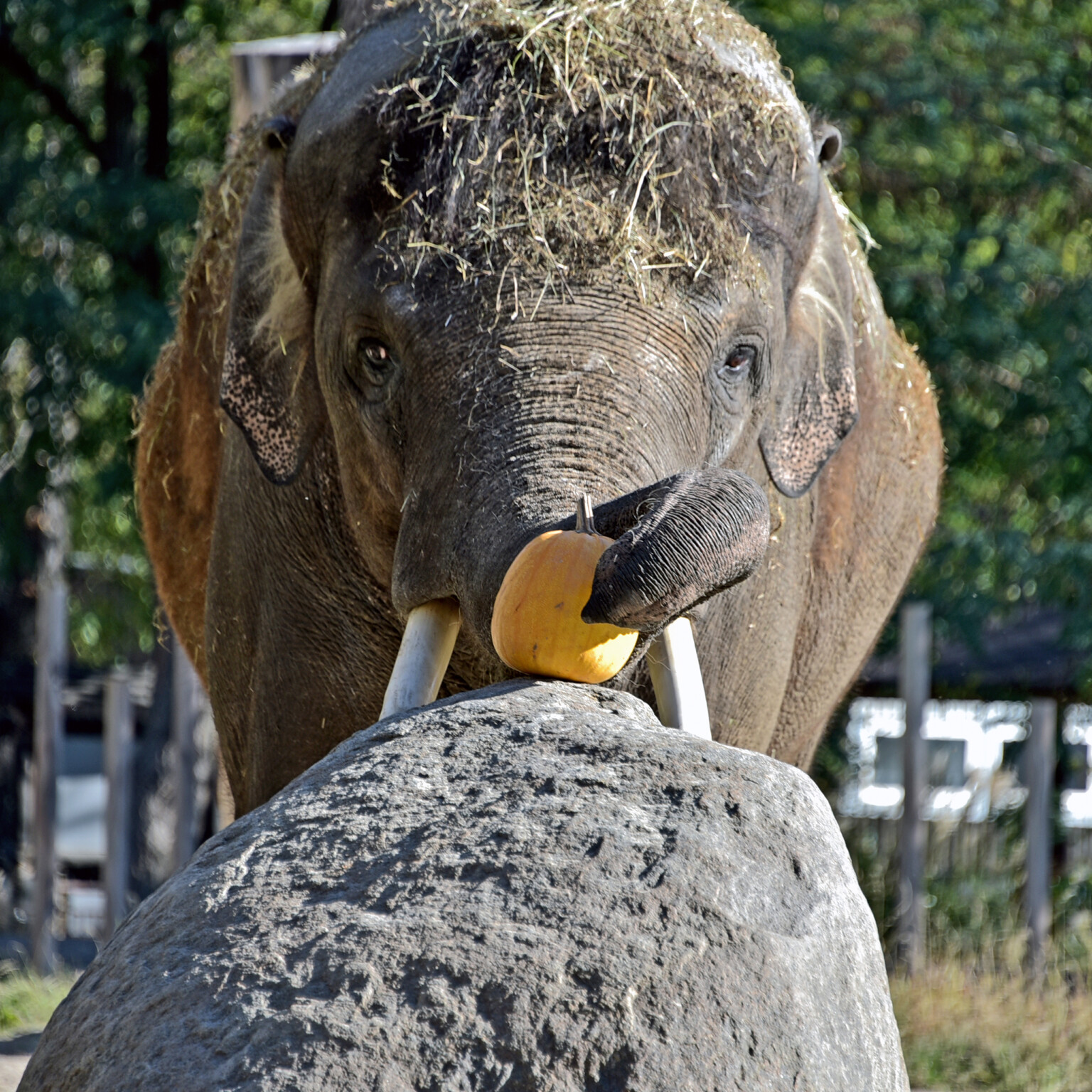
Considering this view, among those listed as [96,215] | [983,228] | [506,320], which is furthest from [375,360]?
[96,215]

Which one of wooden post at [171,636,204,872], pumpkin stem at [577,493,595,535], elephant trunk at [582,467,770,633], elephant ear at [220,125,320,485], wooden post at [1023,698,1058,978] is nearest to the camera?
elephant trunk at [582,467,770,633]

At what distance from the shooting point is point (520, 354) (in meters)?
2.90

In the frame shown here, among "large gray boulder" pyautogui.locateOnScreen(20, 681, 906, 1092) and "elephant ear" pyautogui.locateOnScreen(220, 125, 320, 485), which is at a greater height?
"elephant ear" pyautogui.locateOnScreen(220, 125, 320, 485)

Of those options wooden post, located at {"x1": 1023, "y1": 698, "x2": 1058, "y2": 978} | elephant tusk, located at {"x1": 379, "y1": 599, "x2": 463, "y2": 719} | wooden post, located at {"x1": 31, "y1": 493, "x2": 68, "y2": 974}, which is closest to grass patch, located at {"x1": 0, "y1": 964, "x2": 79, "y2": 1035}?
wooden post, located at {"x1": 31, "y1": 493, "x2": 68, "y2": 974}

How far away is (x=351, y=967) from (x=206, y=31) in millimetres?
10998

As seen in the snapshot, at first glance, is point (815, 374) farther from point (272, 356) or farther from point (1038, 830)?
point (1038, 830)

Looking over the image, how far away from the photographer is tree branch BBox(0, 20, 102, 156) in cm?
1112

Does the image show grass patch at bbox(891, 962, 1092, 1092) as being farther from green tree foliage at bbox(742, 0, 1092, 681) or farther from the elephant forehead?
the elephant forehead

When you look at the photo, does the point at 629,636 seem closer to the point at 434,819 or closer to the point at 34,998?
the point at 434,819

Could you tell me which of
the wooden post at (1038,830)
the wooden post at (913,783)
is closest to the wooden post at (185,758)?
the wooden post at (913,783)

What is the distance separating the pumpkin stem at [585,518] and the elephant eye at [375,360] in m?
0.96

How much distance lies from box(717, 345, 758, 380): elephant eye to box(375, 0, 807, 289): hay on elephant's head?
17 centimetres

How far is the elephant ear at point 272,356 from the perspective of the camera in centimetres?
375

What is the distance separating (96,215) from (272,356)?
6.66 metres
